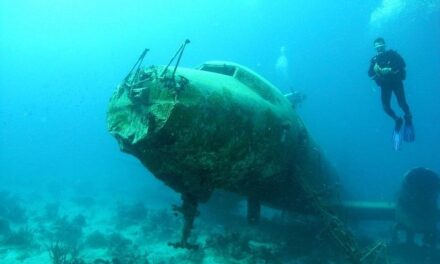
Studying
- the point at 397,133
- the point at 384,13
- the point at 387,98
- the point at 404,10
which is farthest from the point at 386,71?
the point at 384,13

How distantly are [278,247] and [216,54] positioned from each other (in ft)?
555

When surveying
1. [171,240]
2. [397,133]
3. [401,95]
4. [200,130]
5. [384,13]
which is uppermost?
[384,13]

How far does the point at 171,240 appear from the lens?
16.0 metres

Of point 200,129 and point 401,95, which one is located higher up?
point 401,95

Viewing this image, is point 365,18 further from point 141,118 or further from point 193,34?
point 141,118

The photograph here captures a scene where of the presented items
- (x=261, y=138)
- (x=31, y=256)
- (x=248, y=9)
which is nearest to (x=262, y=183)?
(x=261, y=138)

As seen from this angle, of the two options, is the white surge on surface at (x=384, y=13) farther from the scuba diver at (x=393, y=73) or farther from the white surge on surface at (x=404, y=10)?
the scuba diver at (x=393, y=73)

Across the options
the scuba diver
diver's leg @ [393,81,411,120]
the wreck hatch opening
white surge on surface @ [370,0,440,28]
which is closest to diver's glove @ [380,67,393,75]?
the scuba diver

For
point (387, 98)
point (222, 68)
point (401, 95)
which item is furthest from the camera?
point (387, 98)

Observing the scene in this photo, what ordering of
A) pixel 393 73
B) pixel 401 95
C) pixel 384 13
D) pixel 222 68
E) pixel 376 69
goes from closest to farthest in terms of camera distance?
1. pixel 222 68
2. pixel 393 73
3. pixel 376 69
4. pixel 401 95
5. pixel 384 13

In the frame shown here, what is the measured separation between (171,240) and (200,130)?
11664mm

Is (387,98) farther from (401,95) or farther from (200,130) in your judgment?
(200,130)

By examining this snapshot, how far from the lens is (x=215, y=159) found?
5820 millimetres

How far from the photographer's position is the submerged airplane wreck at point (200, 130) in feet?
17.4
